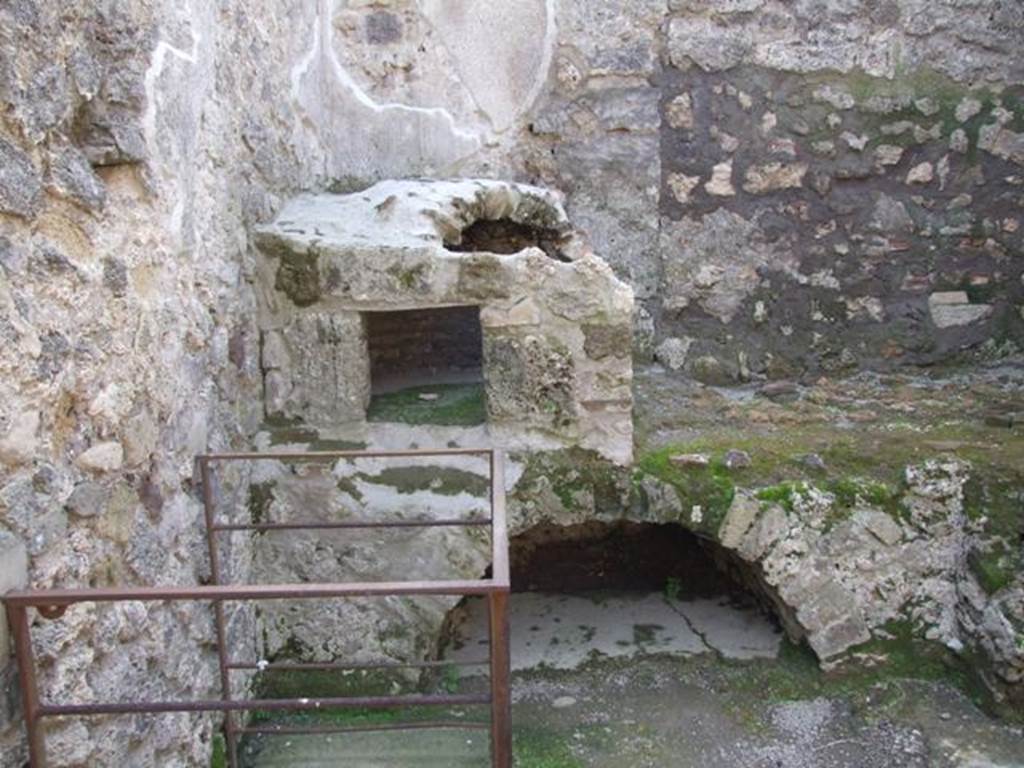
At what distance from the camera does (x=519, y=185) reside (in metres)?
4.18

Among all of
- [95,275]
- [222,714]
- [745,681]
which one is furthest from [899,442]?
[95,275]

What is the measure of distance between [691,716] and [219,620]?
1714mm

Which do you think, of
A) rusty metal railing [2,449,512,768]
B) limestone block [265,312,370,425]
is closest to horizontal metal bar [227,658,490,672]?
rusty metal railing [2,449,512,768]

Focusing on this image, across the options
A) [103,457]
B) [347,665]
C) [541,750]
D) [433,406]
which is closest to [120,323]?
[103,457]

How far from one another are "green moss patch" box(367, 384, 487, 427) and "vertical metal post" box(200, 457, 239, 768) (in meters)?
0.82

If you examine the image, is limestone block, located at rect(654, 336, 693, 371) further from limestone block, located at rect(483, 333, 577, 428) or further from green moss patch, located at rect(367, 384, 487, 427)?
limestone block, located at rect(483, 333, 577, 428)

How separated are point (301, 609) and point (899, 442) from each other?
233 cm

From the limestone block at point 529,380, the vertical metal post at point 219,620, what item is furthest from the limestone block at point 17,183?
the limestone block at point 529,380

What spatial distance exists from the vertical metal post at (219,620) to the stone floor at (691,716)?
0.66 ft

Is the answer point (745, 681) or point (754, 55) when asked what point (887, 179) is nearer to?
point (754, 55)

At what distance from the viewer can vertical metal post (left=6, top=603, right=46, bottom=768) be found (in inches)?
64.4

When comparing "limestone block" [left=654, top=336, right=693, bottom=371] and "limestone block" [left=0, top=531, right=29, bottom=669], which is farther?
"limestone block" [left=654, top=336, right=693, bottom=371]

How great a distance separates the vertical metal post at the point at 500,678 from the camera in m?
1.62

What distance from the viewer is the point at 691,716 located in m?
3.31
